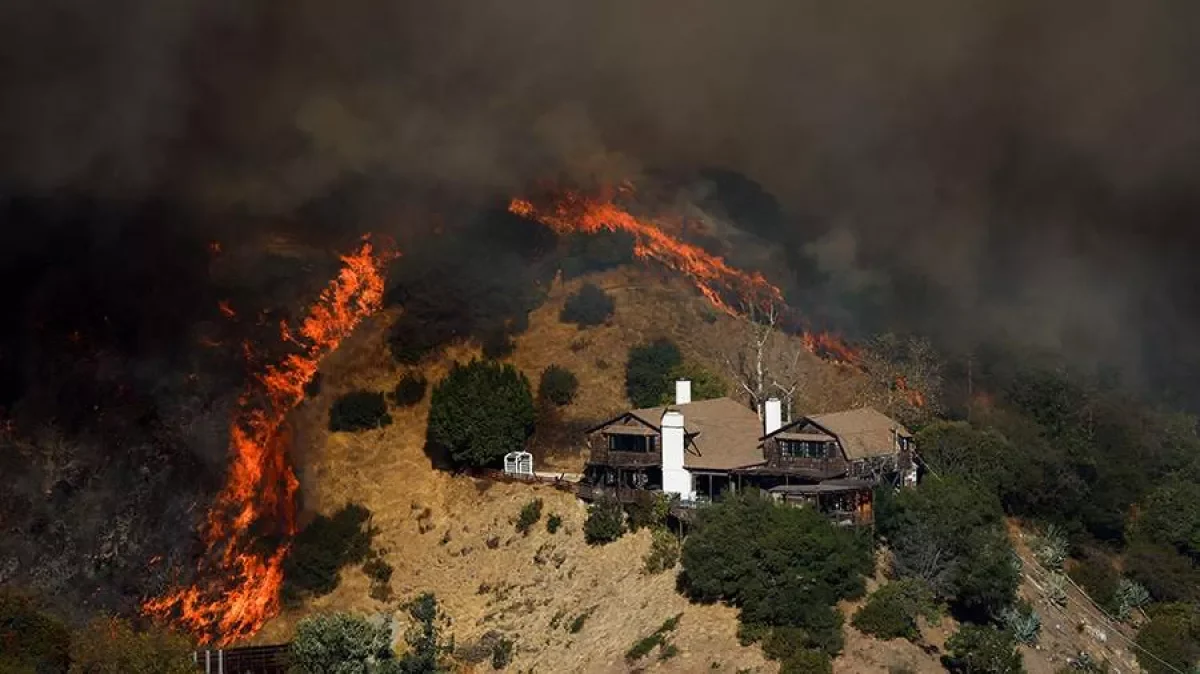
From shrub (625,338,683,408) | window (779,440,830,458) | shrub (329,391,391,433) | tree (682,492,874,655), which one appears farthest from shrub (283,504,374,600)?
window (779,440,830,458)

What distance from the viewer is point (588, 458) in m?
60.2

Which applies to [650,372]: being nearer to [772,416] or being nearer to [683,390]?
[683,390]

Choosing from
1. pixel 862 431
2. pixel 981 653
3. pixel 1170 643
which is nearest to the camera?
pixel 981 653

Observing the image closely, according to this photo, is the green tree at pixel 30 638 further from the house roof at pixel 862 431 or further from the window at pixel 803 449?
the house roof at pixel 862 431

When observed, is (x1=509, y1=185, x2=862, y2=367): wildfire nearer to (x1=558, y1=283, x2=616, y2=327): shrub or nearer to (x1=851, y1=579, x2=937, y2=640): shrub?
(x1=558, y1=283, x2=616, y2=327): shrub

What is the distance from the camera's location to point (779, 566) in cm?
4403

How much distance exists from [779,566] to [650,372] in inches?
842

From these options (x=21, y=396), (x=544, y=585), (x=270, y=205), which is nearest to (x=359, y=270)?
(x=270, y=205)

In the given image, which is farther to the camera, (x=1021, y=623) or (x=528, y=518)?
(x=528, y=518)

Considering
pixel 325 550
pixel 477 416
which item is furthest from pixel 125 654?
pixel 477 416

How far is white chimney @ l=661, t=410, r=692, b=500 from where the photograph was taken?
5278 centimetres

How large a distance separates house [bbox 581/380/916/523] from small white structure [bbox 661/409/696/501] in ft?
0.13

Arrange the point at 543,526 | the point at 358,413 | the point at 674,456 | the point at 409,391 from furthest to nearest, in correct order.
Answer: the point at 409,391
the point at 358,413
the point at 543,526
the point at 674,456

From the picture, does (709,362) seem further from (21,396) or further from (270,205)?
(21,396)
